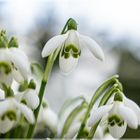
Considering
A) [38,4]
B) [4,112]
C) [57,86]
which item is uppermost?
[4,112]

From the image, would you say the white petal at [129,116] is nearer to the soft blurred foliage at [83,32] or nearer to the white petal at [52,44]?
the white petal at [52,44]

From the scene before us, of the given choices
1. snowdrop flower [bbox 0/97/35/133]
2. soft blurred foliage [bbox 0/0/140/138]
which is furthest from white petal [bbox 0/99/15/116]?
soft blurred foliage [bbox 0/0/140/138]

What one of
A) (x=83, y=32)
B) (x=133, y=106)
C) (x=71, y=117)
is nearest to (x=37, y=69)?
Result: (x=71, y=117)

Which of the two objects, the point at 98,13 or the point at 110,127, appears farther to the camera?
the point at 98,13

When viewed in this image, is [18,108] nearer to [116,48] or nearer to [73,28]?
[73,28]

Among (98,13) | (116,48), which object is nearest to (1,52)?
(98,13)

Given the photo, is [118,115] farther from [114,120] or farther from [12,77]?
[12,77]

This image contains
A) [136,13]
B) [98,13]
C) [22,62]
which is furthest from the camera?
[98,13]
